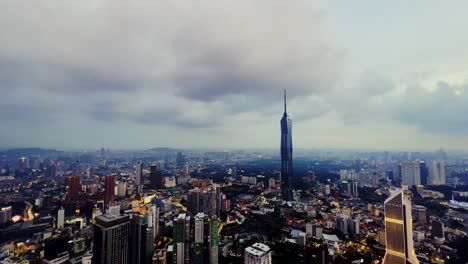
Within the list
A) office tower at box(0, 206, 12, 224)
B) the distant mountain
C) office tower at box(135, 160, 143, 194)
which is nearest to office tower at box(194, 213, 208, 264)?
office tower at box(0, 206, 12, 224)

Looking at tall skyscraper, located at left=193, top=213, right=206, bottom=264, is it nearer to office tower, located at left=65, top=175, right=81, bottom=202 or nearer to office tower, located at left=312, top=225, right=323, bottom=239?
office tower, located at left=312, top=225, right=323, bottom=239

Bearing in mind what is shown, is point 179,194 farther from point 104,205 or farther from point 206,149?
point 206,149

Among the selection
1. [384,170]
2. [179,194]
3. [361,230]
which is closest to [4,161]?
[179,194]

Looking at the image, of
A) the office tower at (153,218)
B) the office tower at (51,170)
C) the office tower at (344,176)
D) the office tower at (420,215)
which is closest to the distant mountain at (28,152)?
the office tower at (51,170)

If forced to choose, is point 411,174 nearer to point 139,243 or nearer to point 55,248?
point 139,243

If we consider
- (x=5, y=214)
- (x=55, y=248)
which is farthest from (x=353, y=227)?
(x=5, y=214)
